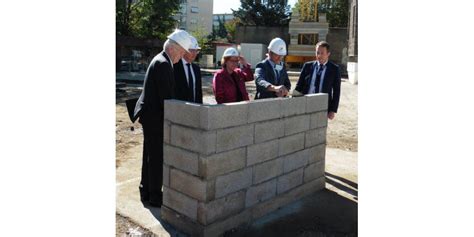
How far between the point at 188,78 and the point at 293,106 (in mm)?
1171

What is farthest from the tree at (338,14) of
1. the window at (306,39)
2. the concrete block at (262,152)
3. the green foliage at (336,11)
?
the concrete block at (262,152)

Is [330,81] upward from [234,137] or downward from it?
upward

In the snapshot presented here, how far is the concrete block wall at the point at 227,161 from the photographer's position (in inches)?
128

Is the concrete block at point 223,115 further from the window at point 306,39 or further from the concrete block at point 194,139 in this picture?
the window at point 306,39

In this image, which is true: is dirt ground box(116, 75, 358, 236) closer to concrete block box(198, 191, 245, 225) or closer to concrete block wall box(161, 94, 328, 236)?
concrete block wall box(161, 94, 328, 236)

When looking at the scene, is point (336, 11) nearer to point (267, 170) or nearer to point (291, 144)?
point (291, 144)

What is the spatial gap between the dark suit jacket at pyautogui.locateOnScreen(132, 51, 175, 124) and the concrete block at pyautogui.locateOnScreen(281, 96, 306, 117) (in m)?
1.10

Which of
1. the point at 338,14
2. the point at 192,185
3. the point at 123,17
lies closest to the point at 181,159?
the point at 192,185

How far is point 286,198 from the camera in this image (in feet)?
13.8

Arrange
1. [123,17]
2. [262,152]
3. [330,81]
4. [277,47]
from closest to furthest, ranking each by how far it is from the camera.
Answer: [262,152], [277,47], [330,81], [123,17]

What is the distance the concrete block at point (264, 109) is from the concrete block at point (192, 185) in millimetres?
691

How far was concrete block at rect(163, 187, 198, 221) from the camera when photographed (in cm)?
342

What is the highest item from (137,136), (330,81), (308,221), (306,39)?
(306,39)

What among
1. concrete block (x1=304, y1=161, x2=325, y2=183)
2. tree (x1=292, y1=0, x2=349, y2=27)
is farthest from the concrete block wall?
tree (x1=292, y1=0, x2=349, y2=27)
